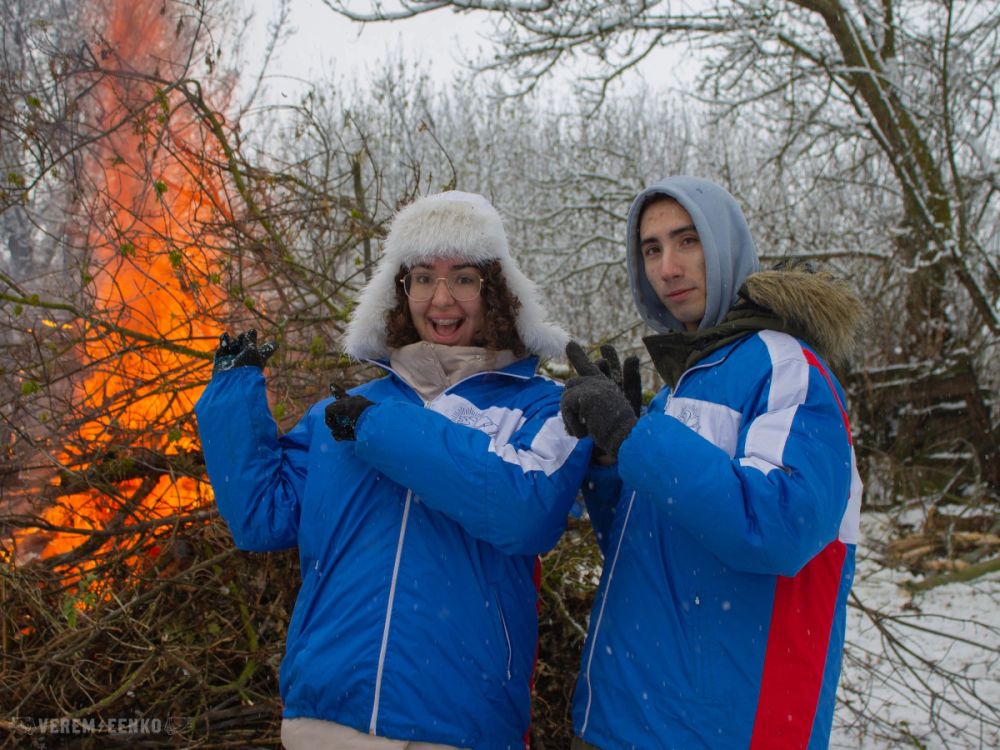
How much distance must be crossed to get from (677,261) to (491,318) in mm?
586

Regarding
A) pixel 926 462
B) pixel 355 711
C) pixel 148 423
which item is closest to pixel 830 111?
pixel 926 462

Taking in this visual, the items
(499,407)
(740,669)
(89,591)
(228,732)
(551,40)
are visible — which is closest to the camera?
(740,669)

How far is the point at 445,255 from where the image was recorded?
2.29m

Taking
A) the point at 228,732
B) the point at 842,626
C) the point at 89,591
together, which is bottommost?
the point at 228,732

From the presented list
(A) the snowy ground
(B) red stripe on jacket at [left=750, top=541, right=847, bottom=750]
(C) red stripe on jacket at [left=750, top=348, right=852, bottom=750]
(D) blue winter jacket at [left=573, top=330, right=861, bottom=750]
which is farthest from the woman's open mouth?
(A) the snowy ground

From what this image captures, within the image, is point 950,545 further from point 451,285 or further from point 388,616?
point 388,616

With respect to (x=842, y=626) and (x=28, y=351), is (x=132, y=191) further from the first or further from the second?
(x=842, y=626)

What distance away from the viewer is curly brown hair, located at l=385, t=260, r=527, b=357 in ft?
7.43

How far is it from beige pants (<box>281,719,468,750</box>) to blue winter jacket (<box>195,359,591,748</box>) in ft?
0.07

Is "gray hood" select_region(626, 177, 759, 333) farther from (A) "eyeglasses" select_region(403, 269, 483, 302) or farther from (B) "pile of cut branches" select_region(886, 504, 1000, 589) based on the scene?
(B) "pile of cut branches" select_region(886, 504, 1000, 589)

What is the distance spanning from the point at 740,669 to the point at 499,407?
89 cm

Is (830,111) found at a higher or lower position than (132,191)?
higher

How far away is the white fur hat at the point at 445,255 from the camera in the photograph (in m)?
2.29

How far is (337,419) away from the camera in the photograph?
6.39 feet
